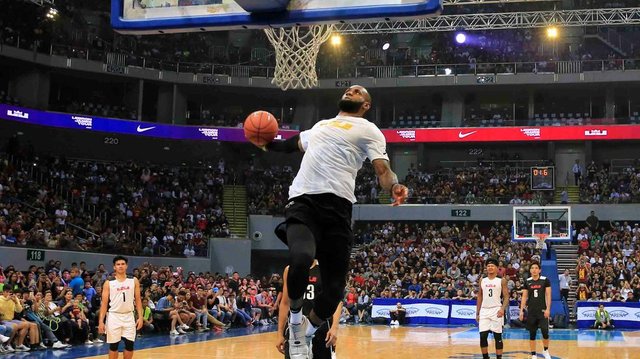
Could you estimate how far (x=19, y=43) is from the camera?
32.9m

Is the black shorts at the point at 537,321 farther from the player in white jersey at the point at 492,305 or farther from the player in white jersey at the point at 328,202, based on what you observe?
the player in white jersey at the point at 328,202

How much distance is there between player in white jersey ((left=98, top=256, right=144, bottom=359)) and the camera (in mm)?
10102

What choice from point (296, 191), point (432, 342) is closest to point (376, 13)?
point (296, 191)

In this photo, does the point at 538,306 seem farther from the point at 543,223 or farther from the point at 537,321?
the point at 543,223

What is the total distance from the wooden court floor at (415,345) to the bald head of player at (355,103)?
376 inches

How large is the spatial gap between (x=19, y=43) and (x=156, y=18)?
2783 cm

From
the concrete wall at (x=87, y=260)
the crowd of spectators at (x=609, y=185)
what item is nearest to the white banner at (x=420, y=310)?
the concrete wall at (x=87, y=260)

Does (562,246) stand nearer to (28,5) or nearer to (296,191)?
(28,5)

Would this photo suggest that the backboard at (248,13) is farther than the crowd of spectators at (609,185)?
No

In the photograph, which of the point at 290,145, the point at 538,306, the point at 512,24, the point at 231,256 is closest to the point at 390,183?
the point at 290,145

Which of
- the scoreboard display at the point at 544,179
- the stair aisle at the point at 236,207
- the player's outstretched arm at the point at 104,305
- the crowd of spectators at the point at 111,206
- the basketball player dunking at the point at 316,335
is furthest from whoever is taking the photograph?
the scoreboard display at the point at 544,179

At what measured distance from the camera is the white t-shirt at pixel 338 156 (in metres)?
5.09

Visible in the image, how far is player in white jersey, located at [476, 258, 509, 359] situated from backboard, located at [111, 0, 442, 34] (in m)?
6.37

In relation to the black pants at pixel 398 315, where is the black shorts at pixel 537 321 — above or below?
above
